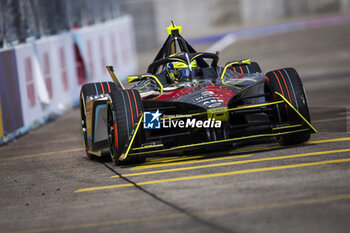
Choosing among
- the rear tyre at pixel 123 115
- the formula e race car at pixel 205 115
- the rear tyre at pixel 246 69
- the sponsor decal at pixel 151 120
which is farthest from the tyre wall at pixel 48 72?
the sponsor decal at pixel 151 120

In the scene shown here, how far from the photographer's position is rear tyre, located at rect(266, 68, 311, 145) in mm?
9852

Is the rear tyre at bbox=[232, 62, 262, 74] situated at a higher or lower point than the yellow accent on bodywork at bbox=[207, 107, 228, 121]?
higher

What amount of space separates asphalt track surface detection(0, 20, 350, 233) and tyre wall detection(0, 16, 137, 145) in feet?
6.81

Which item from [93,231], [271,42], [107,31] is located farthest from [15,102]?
[271,42]

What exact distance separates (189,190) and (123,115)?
2.06 meters

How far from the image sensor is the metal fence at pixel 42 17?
16.0 metres

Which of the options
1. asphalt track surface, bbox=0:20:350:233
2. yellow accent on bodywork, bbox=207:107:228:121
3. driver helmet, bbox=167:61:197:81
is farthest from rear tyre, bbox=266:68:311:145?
driver helmet, bbox=167:61:197:81

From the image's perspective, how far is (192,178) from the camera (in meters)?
8.63

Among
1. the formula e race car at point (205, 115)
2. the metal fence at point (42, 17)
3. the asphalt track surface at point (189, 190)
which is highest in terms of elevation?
the metal fence at point (42, 17)

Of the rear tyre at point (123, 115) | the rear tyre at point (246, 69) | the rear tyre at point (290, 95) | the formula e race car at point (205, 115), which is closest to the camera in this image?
the formula e race car at point (205, 115)

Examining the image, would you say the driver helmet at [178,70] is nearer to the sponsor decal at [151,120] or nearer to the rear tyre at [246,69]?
the rear tyre at [246,69]

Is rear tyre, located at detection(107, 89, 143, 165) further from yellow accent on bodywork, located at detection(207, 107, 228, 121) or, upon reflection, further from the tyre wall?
the tyre wall

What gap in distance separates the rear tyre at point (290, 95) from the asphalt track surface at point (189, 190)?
0.19 meters

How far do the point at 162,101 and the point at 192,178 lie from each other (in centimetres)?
166
